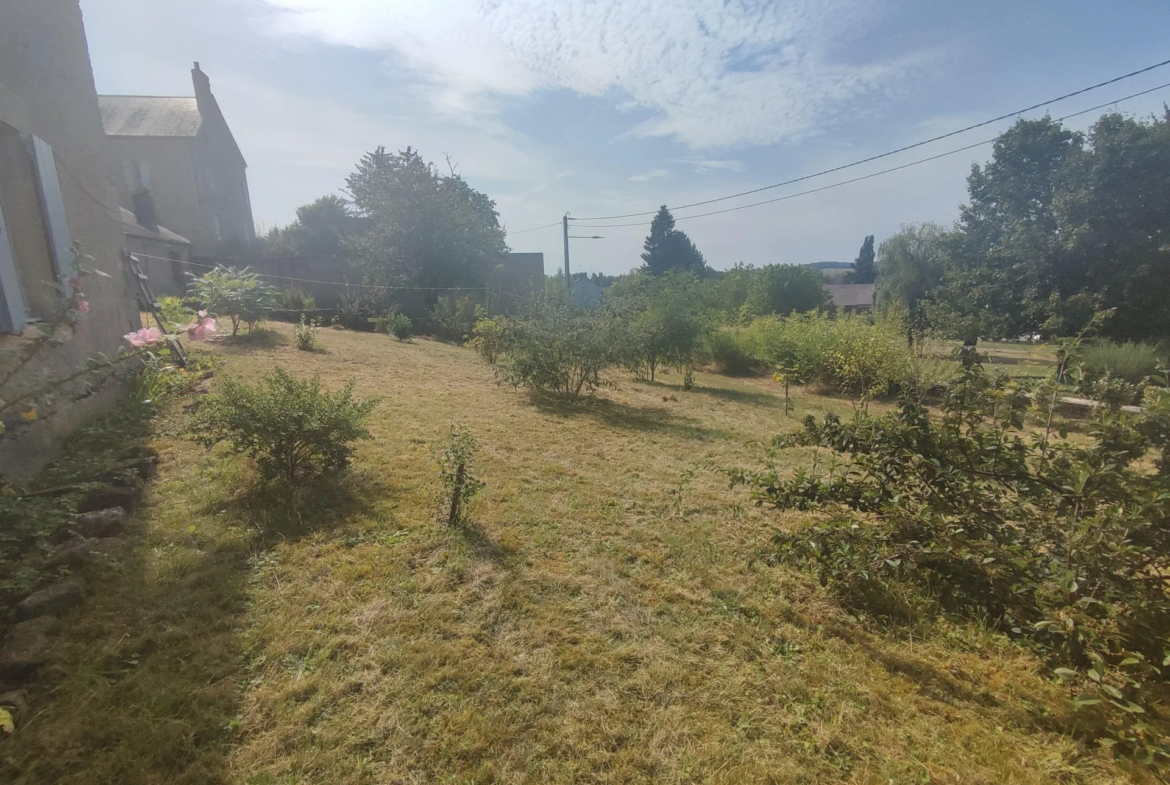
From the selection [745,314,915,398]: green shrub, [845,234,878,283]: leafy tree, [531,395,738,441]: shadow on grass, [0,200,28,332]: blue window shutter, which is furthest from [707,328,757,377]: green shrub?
[845,234,878,283]: leafy tree

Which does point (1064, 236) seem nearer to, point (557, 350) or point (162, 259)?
point (557, 350)

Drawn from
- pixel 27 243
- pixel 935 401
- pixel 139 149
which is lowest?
pixel 935 401

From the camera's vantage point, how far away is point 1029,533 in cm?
227

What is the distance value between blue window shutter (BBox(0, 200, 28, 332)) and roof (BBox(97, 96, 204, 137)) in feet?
80.5

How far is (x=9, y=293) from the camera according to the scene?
3.11 meters

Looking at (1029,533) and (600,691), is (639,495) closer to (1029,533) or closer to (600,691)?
(600,691)

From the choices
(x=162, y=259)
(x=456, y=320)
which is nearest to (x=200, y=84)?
(x=162, y=259)

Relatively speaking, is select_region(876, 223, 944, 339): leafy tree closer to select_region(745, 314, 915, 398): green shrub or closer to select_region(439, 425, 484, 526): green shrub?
select_region(745, 314, 915, 398): green shrub

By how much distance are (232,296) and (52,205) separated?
6349 mm

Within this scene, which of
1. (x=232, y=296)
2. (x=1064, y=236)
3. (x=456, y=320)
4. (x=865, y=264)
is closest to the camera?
(x=232, y=296)

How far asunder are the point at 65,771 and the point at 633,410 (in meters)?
6.99

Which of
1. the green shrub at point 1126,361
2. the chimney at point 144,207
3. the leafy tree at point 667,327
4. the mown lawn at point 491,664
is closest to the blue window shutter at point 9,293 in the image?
the mown lawn at point 491,664

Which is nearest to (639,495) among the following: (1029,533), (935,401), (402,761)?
(1029,533)

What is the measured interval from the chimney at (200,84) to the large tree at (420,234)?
10.1m
